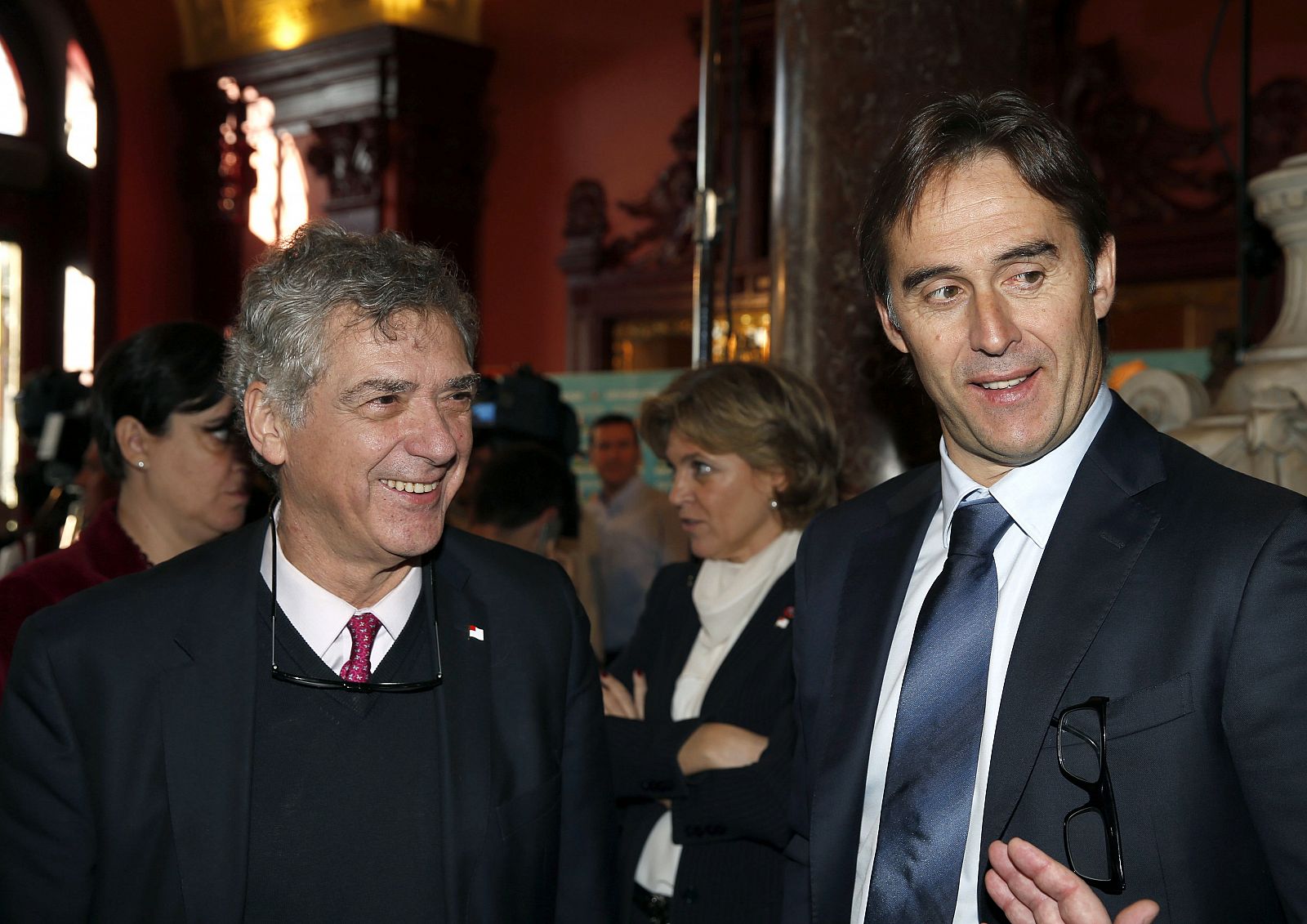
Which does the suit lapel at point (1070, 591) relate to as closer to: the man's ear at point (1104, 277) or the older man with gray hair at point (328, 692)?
the man's ear at point (1104, 277)

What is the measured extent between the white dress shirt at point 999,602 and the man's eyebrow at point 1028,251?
19 cm

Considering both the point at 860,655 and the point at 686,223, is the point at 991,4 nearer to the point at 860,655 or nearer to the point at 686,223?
the point at 860,655

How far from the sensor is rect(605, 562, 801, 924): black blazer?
7.04 feet

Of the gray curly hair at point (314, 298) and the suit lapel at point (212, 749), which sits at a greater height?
the gray curly hair at point (314, 298)

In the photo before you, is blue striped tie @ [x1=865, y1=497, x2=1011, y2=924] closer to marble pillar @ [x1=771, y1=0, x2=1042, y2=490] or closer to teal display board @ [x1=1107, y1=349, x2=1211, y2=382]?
marble pillar @ [x1=771, y1=0, x2=1042, y2=490]

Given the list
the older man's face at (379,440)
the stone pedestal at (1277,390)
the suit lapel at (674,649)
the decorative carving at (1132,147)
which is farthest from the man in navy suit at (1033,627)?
the decorative carving at (1132,147)

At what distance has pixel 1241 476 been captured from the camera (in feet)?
4.44

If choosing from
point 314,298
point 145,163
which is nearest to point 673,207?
point 145,163

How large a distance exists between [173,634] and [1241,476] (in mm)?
1310

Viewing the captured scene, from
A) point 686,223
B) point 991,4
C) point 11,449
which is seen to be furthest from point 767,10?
point 11,449

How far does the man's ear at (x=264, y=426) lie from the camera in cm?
172

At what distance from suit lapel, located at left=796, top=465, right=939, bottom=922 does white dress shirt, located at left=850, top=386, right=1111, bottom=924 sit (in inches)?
0.6

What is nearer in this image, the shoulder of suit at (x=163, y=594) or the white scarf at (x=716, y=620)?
the shoulder of suit at (x=163, y=594)

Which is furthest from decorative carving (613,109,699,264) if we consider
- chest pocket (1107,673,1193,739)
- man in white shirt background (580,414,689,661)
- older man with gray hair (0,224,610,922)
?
chest pocket (1107,673,1193,739)
